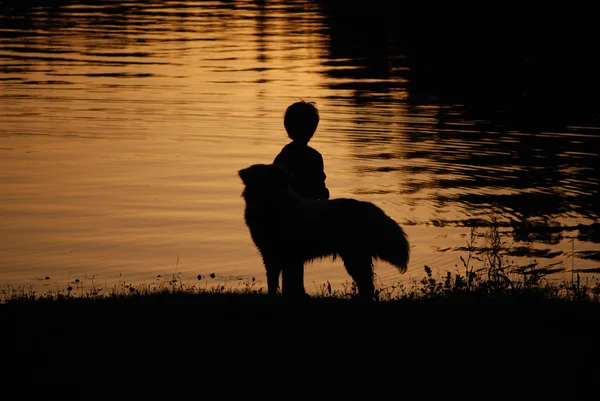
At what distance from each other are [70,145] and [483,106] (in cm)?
1161

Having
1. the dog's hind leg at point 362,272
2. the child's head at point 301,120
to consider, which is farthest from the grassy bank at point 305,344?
the child's head at point 301,120

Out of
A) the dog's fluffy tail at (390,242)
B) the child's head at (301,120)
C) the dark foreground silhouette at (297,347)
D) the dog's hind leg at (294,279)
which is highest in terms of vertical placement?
the child's head at (301,120)

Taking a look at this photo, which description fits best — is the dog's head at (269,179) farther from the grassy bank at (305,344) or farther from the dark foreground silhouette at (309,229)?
the grassy bank at (305,344)

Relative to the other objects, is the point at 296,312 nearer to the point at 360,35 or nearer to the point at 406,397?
the point at 406,397

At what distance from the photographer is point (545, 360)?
7.24 metres

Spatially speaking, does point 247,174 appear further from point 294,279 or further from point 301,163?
point 294,279

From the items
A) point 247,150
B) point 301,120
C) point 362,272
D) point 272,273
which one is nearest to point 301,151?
point 301,120

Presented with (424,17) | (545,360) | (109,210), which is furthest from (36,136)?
(424,17)

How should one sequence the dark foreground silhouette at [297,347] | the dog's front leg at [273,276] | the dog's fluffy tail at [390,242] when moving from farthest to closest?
the dog's front leg at [273,276] < the dog's fluffy tail at [390,242] < the dark foreground silhouette at [297,347]

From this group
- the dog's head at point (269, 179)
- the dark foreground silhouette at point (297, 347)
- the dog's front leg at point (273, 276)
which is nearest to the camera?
the dark foreground silhouette at point (297, 347)

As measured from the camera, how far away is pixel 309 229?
8195 mm

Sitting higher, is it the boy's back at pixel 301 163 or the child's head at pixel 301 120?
the child's head at pixel 301 120

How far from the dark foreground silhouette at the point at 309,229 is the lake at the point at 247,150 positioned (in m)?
2.48

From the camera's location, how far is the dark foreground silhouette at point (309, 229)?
26.4ft
